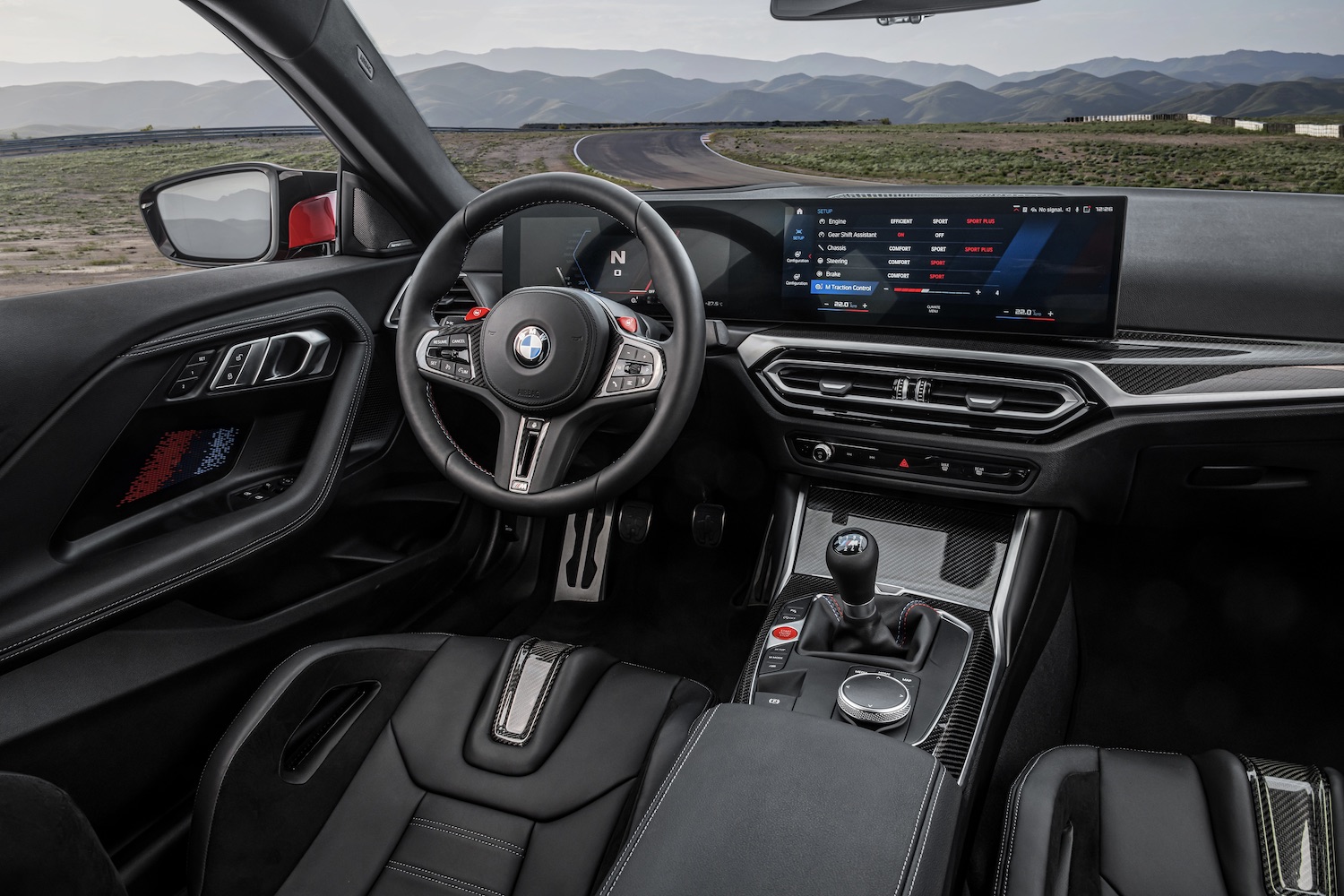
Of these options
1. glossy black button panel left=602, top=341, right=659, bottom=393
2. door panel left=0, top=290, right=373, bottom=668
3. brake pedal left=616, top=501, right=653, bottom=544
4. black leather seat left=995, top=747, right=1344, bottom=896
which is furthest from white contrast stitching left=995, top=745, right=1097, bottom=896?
door panel left=0, top=290, right=373, bottom=668

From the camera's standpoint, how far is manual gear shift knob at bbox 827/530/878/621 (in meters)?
1.71

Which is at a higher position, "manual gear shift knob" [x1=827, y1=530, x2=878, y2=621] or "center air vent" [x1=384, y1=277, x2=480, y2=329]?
"center air vent" [x1=384, y1=277, x2=480, y2=329]

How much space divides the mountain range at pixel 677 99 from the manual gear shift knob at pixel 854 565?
1.03 meters

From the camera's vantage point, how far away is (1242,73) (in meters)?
1.85

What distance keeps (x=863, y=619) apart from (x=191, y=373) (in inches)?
54.8

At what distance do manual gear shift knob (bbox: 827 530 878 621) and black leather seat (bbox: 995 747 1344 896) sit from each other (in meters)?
0.41

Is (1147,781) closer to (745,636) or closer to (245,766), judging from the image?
(745,636)

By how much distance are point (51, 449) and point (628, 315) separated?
1007mm

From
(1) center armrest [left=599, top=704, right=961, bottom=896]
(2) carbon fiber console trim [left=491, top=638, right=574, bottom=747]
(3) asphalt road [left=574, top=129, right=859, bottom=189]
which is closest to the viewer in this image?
(1) center armrest [left=599, top=704, right=961, bottom=896]

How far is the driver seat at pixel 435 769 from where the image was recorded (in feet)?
4.74

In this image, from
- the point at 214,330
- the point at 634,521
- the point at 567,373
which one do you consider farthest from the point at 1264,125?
the point at 214,330

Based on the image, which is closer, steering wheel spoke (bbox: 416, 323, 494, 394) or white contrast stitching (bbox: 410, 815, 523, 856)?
white contrast stitching (bbox: 410, 815, 523, 856)

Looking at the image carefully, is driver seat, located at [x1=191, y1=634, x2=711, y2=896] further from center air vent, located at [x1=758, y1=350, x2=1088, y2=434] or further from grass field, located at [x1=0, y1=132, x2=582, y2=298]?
grass field, located at [x1=0, y1=132, x2=582, y2=298]

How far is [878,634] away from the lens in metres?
1.81
